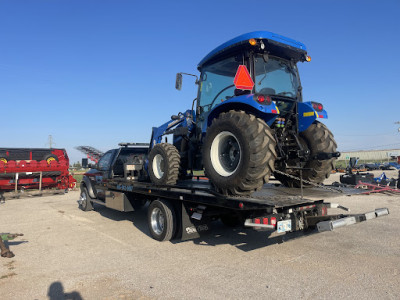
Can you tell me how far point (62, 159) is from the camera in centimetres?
1623

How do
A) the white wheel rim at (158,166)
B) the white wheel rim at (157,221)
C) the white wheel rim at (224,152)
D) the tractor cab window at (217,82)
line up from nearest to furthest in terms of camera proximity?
the white wheel rim at (224,152) → the tractor cab window at (217,82) → the white wheel rim at (157,221) → the white wheel rim at (158,166)

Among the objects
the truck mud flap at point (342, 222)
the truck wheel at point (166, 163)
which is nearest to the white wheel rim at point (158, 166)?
the truck wheel at point (166, 163)

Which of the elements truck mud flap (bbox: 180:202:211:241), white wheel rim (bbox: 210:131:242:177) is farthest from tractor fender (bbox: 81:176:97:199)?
white wheel rim (bbox: 210:131:242:177)

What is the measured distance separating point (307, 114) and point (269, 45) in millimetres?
1350

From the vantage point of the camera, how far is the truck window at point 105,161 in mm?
9045

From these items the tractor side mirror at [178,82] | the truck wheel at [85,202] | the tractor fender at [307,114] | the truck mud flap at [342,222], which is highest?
the tractor side mirror at [178,82]

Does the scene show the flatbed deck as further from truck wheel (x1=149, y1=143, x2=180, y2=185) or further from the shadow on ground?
the shadow on ground

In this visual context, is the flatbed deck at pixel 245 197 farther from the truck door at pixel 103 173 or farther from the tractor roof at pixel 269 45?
the tractor roof at pixel 269 45

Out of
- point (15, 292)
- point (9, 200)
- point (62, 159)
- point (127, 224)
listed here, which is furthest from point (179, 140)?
point (62, 159)

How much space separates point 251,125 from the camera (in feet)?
13.0

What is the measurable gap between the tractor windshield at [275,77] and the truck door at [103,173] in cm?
547

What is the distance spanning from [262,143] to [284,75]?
86.1 inches

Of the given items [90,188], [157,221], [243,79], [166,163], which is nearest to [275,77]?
[243,79]

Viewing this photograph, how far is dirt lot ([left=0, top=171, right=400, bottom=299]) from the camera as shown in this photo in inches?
137
